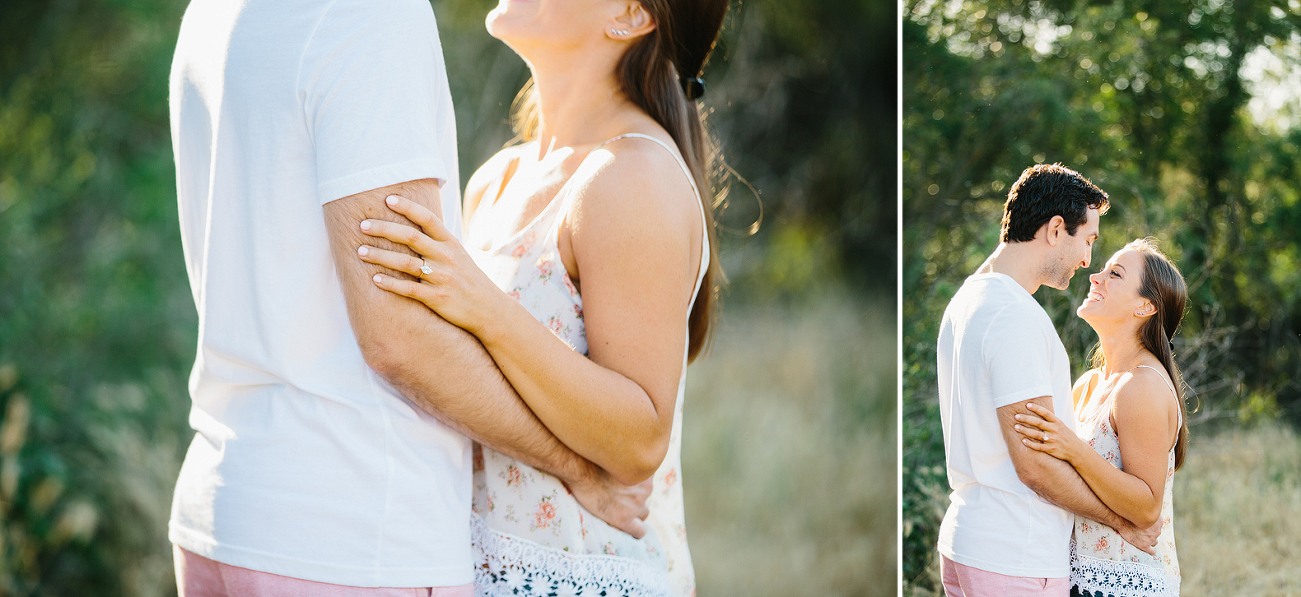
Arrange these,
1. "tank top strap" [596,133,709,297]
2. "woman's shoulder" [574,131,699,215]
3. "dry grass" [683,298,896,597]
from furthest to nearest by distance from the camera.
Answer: "dry grass" [683,298,896,597], "tank top strap" [596,133,709,297], "woman's shoulder" [574,131,699,215]

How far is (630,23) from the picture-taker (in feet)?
4.73

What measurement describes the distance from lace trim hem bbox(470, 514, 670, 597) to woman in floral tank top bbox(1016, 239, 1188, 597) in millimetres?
727

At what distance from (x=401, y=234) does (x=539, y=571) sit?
0.55 metres

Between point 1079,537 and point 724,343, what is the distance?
94.5 inches

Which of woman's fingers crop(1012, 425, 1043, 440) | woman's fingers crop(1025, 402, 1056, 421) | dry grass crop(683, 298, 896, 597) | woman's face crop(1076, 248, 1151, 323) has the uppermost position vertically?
woman's face crop(1076, 248, 1151, 323)

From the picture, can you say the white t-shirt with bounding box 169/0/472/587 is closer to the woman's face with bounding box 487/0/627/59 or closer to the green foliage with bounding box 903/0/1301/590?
the woman's face with bounding box 487/0/627/59

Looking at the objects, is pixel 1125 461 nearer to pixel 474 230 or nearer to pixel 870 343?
pixel 474 230

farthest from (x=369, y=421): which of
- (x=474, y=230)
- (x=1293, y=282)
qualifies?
(x=1293, y=282)

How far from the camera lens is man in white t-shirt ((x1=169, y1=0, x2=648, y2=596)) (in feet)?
2.96

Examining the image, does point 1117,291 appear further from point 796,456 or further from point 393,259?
point 796,456

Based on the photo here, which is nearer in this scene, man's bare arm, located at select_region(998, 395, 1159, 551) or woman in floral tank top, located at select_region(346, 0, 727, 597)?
woman in floral tank top, located at select_region(346, 0, 727, 597)

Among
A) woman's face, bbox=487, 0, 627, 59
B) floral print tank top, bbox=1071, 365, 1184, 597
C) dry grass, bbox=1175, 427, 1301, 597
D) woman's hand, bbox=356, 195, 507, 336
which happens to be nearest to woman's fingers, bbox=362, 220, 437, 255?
woman's hand, bbox=356, 195, 507, 336

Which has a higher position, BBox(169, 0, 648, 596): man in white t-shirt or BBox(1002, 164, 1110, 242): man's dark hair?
BBox(169, 0, 648, 596): man in white t-shirt

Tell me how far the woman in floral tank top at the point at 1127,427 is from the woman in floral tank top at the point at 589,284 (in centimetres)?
65
